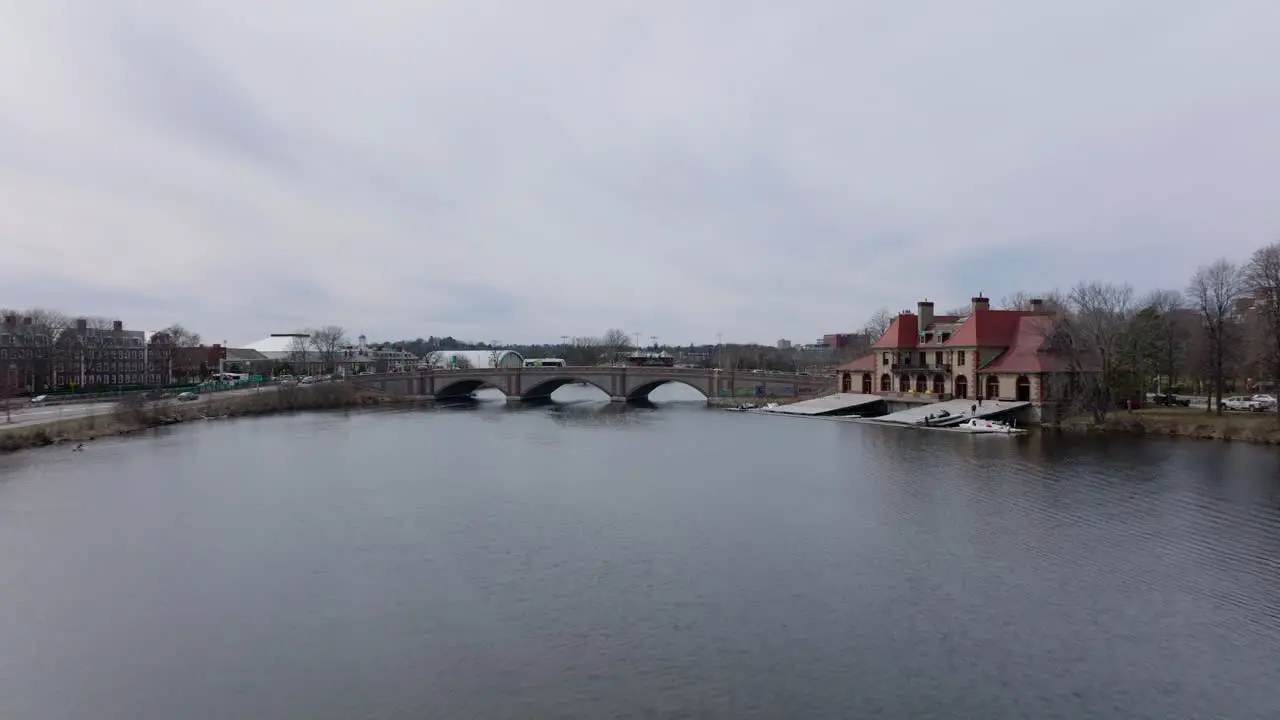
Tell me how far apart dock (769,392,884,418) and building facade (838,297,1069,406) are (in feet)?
5.95

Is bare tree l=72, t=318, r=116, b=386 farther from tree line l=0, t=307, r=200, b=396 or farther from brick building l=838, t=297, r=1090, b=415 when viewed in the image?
brick building l=838, t=297, r=1090, b=415

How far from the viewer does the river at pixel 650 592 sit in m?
15.6

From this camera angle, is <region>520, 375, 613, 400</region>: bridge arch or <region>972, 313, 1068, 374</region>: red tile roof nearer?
<region>972, 313, 1068, 374</region>: red tile roof

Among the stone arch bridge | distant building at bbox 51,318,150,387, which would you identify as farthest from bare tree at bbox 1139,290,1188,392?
distant building at bbox 51,318,150,387

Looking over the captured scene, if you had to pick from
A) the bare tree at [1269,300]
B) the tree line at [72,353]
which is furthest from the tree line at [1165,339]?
the tree line at [72,353]


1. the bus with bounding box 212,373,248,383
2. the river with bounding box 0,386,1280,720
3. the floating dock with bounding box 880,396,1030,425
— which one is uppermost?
the bus with bounding box 212,373,248,383

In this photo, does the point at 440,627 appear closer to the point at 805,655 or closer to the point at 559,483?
the point at 805,655

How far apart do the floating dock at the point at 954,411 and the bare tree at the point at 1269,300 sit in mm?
15225

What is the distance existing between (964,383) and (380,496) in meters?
50.9

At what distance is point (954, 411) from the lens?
61.6 metres

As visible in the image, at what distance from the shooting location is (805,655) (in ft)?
56.0

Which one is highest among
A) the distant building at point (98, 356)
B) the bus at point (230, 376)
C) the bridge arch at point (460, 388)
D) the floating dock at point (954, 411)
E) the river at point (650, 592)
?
the distant building at point (98, 356)

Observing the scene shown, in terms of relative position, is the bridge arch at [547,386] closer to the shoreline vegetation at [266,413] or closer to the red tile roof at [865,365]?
the shoreline vegetation at [266,413]

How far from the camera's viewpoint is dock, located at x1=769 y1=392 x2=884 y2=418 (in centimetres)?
7125
